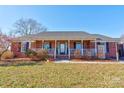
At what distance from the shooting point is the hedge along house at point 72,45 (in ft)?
64.1

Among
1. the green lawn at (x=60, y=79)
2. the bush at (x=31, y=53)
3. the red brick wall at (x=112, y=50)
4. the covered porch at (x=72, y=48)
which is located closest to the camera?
the green lawn at (x=60, y=79)

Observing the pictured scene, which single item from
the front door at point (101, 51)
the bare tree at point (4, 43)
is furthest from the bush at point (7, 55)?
the front door at point (101, 51)

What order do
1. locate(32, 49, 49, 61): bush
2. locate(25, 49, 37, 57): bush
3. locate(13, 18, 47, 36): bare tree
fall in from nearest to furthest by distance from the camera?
1. locate(32, 49, 49, 61): bush
2. locate(25, 49, 37, 57): bush
3. locate(13, 18, 47, 36): bare tree

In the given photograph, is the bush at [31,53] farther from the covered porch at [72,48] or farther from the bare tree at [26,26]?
the bare tree at [26,26]

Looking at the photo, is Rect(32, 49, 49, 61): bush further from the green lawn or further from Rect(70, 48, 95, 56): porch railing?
the green lawn

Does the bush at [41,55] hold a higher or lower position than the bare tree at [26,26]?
A: lower

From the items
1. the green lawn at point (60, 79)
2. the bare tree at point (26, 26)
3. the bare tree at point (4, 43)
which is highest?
the bare tree at point (26, 26)

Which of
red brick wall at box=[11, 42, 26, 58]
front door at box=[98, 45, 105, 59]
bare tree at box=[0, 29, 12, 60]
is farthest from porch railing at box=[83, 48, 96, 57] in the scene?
bare tree at box=[0, 29, 12, 60]

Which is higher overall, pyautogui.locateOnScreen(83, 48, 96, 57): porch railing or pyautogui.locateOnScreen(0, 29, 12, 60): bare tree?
pyautogui.locateOnScreen(0, 29, 12, 60): bare tree

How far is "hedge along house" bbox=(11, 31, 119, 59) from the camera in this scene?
19.5 metres

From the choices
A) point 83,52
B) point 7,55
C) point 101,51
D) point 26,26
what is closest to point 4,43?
point 7,55

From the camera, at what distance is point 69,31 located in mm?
24703

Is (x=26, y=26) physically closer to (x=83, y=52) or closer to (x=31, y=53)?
(x=31, y=53)
